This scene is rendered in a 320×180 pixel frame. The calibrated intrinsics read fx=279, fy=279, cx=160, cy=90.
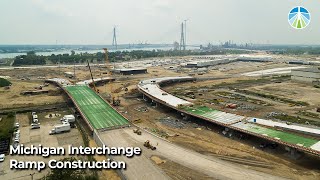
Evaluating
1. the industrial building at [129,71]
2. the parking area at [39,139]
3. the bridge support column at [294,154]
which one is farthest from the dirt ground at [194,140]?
the industrial building at [129,71]

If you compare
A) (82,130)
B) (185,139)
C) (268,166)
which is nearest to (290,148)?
(268,166)

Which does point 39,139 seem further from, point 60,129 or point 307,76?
point 307,76

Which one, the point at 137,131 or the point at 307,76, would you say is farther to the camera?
the point at 307,76

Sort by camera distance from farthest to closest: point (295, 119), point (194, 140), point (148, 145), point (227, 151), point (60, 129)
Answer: point (295, 119) < point (60, 129) < point (194, 140) < point (227, 151) < point (148, 145)

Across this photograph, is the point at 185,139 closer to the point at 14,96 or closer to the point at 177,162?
the point at 177,162

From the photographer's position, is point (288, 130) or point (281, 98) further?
point (281, 98)

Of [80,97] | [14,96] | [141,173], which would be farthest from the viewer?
[14,96]

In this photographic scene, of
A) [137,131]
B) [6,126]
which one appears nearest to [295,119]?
[137,131]

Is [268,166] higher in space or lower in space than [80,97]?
lower
